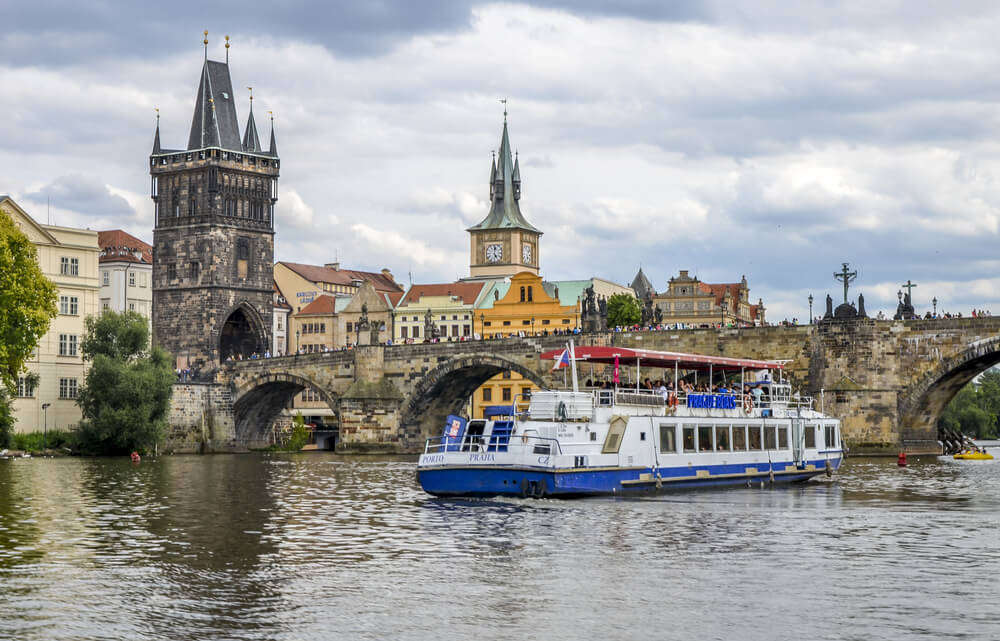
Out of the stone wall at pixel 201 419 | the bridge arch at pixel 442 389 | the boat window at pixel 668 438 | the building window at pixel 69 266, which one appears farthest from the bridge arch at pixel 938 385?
the building window at pixel 69 266

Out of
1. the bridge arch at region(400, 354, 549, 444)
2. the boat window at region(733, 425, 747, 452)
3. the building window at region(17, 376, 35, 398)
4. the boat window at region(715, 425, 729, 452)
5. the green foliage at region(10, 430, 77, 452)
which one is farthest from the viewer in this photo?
the bridge arch at region(400, 354, 549, 444)

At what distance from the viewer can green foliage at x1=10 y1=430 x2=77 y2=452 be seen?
72.0 m

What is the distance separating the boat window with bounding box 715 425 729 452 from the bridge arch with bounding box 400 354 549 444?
33.3 metres

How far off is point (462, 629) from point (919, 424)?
187 feet

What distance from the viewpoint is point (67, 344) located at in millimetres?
78375

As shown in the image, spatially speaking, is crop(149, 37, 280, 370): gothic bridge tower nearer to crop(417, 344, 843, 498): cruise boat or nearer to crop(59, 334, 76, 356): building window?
crop(59, 334, 76, 356): building window

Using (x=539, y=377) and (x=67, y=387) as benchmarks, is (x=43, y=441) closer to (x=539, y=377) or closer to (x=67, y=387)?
(x=67, y=387)

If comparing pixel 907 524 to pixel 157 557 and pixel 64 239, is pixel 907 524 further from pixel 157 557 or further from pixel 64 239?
pixel 64 239

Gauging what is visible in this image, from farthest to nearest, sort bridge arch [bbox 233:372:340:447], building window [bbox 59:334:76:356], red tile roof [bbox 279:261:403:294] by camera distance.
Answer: red tile roof [bbox 279:261:403:294] < bridge arch [bbox 233:372:340:447] < building window [bbox 59:334:76:356]

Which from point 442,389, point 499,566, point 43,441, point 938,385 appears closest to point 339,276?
point 442,389

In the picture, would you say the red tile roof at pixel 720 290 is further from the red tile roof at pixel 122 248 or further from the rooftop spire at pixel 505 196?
the red tile roof at pixel 122 248

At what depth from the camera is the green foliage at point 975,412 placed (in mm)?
136750

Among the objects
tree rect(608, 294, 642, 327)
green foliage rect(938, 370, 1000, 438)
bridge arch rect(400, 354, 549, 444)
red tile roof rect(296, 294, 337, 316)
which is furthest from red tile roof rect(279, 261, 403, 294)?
green foliage rect(938, 370, 1000, 438)

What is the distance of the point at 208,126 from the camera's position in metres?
103
